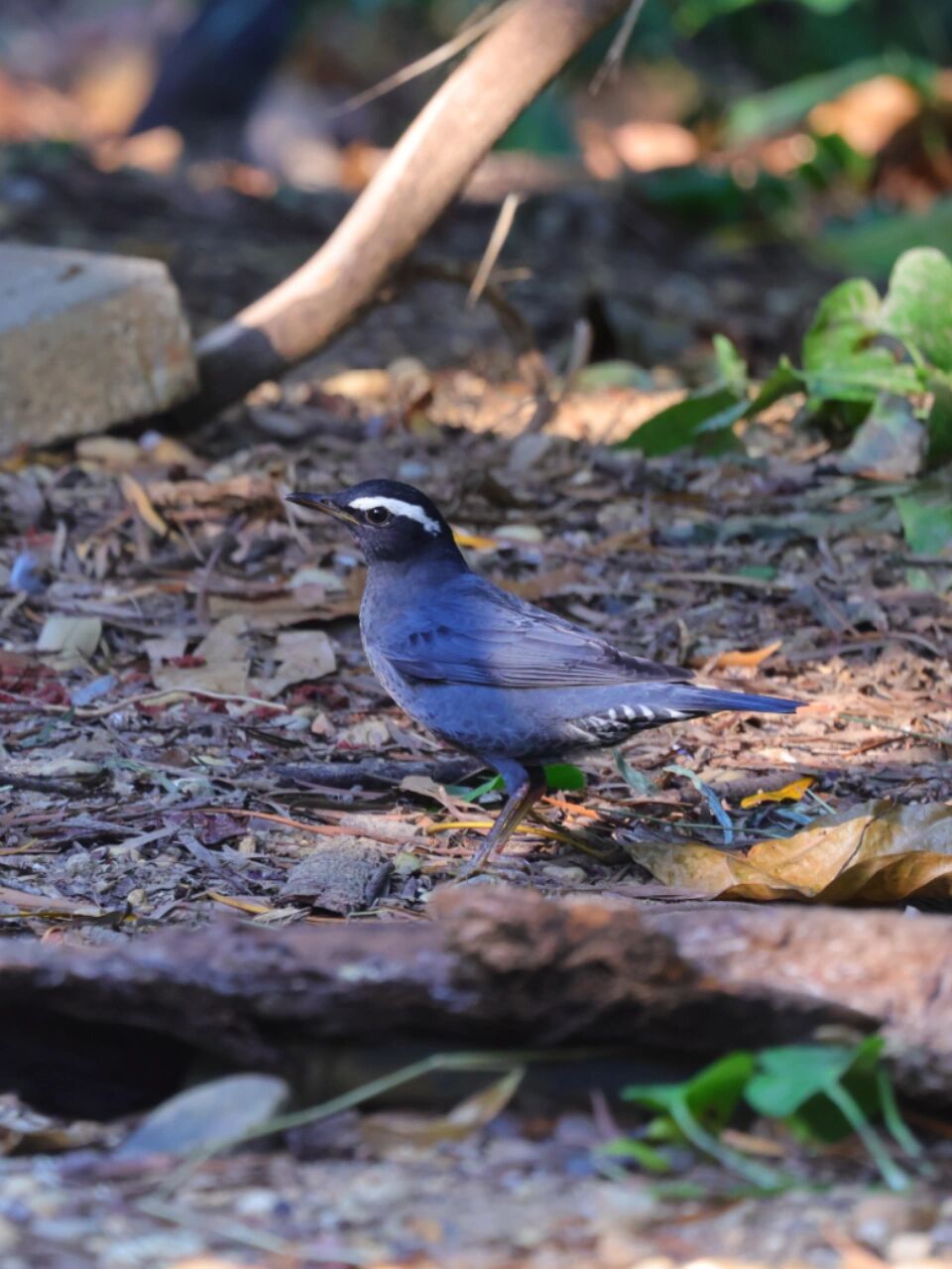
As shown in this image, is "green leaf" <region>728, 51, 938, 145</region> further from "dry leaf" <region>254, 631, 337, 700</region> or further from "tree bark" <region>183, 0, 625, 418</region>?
"dry leaf" <region>254, 631, 337, 700</region>

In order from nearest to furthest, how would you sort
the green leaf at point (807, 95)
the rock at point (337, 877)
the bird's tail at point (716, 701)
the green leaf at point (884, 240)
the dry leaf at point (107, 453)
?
the rock at point (337, 877), the bird's tail at point (716, 701), the dry leaf at point (107, 453), the green leaf at point (884, 240), the green leaf at point (807, 95)

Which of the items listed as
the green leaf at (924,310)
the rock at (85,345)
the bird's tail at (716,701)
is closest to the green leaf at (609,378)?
the green leaf at (924,310)

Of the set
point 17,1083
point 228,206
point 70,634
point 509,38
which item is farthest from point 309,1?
point 17,1083

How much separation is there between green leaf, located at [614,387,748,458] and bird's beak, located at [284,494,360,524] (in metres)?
2.31

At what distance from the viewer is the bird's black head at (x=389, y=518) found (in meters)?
5.47

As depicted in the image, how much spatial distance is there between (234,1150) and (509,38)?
18.5ft

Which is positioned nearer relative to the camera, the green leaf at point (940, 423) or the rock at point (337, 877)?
the rock at point (337, 877)

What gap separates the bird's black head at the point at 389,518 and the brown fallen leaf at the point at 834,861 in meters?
1.37

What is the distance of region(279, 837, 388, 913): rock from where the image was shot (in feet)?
14.0

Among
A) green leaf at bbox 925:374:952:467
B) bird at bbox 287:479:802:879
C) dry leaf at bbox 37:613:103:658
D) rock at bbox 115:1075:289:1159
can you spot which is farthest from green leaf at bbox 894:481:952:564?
rock at bbox 115:1075:289:1159

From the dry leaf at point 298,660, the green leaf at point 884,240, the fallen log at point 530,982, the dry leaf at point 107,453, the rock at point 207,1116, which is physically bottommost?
the green leaf at point 884,240

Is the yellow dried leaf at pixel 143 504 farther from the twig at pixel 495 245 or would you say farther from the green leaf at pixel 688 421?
the green leaf at pixel 688 421

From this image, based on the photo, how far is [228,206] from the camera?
1281 centimetres

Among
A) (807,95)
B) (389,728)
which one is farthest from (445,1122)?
(807,95)
